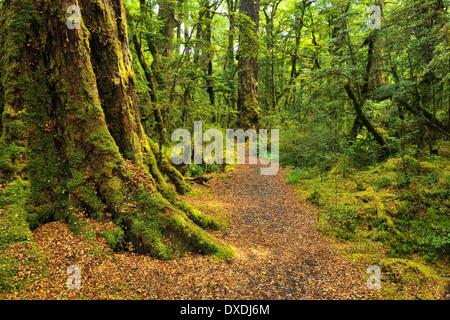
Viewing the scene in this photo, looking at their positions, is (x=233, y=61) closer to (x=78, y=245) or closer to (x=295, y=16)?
(x=295, y=16)

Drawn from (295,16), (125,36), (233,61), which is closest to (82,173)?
(125,36)

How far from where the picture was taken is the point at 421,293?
3506 mm

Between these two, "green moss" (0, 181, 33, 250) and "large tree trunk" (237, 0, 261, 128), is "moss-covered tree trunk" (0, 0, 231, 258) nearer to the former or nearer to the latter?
"green moss" (0, 181, 33, 250)

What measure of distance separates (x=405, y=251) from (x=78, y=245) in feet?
20.1

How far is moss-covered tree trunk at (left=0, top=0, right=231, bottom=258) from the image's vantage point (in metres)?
3.37

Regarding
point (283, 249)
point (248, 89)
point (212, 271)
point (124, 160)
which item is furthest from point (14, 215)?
point (248, 89)

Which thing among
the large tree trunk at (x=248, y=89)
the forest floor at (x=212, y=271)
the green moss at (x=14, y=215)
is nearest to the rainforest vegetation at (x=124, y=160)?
the green moss at (x=14, y=215)

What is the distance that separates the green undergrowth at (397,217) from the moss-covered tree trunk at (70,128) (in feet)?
10.7

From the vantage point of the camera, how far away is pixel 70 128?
3.59 m

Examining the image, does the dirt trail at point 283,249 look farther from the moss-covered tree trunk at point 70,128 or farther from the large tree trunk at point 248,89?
the large tree trunk at point 248,89

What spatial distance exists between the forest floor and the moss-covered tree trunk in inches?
13.8

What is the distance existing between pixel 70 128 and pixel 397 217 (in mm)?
7486

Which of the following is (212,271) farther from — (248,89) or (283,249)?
(248,89)

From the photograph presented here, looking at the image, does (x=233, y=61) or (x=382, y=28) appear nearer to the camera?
(x=382, y=28)
